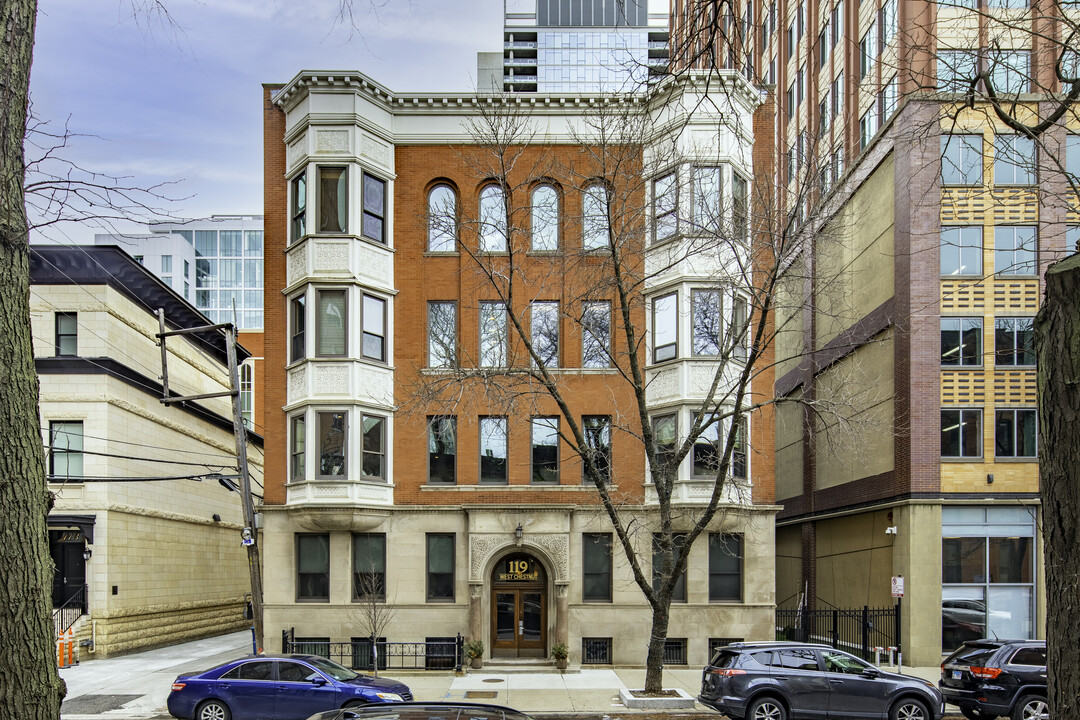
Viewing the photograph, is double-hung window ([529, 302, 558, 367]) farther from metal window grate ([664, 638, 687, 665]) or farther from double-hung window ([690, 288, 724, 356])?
metal window grate ([664, 638, 687, 665])

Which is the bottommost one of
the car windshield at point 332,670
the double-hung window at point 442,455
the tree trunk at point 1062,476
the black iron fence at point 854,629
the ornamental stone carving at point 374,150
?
the black iron fence at point 854,629

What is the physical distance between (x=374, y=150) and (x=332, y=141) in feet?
4.13

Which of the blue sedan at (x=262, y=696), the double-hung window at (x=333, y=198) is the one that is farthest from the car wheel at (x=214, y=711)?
the double-hung window at (x=333, y=198)

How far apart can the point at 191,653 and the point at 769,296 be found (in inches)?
897

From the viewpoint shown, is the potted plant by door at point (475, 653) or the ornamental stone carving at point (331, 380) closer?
the potted plant by door at point (475, 653)

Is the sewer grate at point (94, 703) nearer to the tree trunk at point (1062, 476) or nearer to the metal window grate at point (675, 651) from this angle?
the metal window grate at point (675, 651)

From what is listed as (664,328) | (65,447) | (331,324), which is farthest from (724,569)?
(65,447)

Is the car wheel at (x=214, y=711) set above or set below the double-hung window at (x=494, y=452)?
below

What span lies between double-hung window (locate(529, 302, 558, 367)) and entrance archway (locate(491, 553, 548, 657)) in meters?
6.01

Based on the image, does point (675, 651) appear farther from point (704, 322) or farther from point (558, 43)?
point (558, 43)

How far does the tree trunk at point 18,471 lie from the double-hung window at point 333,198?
2194 centimetres

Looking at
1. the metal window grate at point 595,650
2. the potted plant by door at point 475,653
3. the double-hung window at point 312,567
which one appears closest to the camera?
the potted plant by door at point 475,653

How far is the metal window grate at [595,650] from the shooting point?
25438 mm

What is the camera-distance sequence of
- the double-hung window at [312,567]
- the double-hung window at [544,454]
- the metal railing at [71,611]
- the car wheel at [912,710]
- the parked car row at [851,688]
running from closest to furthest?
1. the parked car row at [851,688]
2. the car wheel at [912,710]
3. the double-hung window at [312,567]
4. the double-hung window at [544,454]
5. the metal railing at [71,611]
